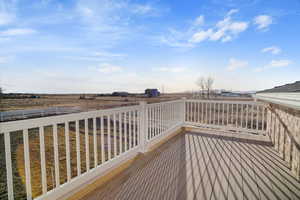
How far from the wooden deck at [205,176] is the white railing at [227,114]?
1006 millimetres

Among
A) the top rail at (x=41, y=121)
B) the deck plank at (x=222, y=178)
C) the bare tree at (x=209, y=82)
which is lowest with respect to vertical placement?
the deck plank at (x=222, y=178)

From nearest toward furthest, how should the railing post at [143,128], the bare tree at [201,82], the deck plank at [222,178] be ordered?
the deck plank at [222,178] → the railing post at [143,128] → the bare tree at [201,82]

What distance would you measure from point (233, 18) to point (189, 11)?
1.34 m

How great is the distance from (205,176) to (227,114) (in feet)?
8.54

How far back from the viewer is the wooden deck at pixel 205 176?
1616 millimetres

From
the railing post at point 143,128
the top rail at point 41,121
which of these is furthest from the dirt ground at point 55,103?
the top rail at point 41,121

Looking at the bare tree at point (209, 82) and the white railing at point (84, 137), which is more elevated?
the bare tree at point (209, 82)

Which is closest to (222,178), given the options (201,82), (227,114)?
(227,114)

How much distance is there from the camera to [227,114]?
400cm

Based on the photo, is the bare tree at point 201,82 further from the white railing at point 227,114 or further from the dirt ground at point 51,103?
the white railing at point 227,114

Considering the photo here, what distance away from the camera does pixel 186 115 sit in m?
4.88

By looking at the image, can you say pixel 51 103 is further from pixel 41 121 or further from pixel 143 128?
pixel 41 121

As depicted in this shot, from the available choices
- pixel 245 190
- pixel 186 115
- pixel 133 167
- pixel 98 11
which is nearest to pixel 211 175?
pixel 245 190

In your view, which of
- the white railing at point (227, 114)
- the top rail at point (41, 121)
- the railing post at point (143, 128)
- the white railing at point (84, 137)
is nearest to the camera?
the top rail at point (41, 121)
